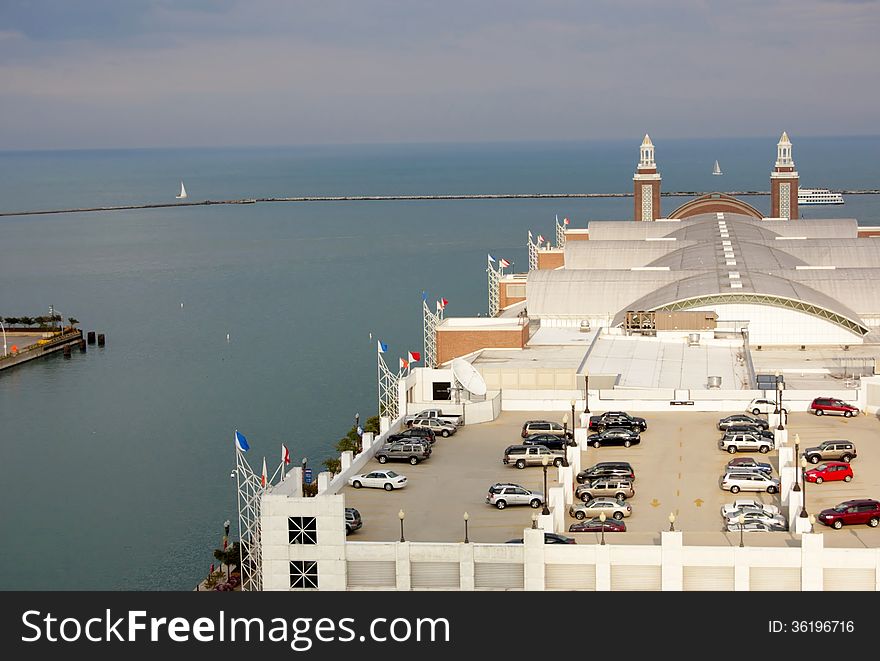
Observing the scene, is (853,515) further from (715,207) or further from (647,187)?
(647,187)

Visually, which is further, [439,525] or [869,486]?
[869,486]

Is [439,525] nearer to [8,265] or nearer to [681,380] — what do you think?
[681,380]

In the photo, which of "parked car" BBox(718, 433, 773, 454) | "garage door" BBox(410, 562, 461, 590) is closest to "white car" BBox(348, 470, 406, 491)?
"garage door" BBox(410, 562, 461, 590)

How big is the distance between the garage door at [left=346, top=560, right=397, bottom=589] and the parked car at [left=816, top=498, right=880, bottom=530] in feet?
33.9

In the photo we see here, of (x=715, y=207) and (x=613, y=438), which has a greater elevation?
(x=715, y=207)

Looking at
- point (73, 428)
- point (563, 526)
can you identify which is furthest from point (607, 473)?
point (73, 428)

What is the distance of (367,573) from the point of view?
33.1m

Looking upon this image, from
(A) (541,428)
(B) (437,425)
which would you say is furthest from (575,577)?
(B) (437,425)

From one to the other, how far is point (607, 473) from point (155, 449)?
3699 centimetres

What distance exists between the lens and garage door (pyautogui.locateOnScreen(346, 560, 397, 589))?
3303 centimetres

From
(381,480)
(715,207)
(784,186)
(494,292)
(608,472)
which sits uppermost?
(784,186)

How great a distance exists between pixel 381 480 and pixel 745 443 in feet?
35.2

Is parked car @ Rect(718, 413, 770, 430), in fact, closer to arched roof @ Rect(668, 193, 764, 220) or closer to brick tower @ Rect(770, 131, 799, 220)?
arched roof @ Rect(668, 193, 764, 220)
